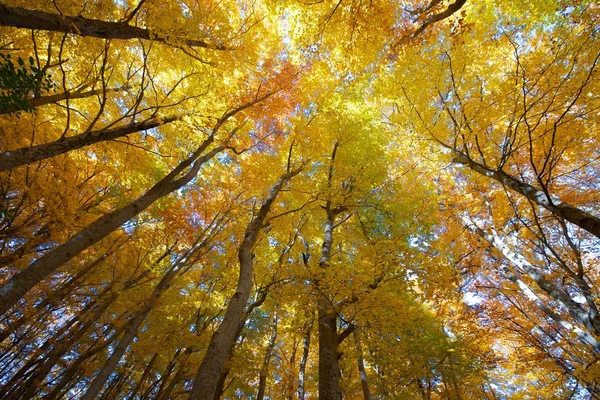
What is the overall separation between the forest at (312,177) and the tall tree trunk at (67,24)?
0.03 metres

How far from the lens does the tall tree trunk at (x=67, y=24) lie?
348 cm

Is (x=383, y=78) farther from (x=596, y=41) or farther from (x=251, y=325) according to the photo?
(x=251, y=325)

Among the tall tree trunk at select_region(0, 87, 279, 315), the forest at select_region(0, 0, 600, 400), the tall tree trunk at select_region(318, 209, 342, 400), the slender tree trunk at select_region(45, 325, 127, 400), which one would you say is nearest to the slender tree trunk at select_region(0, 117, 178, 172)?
the forest at select_region(0, 0, 600, 400)

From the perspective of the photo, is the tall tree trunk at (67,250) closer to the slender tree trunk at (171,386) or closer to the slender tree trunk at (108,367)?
the slender tree trunk at (108,367)

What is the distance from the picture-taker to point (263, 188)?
383 inches

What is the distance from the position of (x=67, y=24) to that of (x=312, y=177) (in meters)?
7.13

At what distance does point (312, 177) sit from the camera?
9.66 meters

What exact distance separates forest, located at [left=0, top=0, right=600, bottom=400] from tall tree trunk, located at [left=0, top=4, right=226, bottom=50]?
0.09 feet

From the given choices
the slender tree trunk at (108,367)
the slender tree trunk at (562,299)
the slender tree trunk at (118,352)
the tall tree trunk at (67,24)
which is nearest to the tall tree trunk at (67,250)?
the tall tree trunk at (67,24)

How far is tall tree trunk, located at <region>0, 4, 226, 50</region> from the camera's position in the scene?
3.48 metres

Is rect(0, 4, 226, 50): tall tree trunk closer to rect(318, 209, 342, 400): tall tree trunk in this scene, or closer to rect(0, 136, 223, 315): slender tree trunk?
rect(0, 136, 223, 315): slender tree trunk

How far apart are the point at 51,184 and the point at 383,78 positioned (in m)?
8.97

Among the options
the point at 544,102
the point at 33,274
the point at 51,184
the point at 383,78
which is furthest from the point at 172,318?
the point at 544,102

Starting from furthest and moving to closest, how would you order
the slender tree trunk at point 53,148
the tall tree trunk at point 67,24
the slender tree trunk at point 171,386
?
the slender tree trunk at point 171,386, the slender tree trunk at point 53,148, the tall tree trunk at point 67,24
